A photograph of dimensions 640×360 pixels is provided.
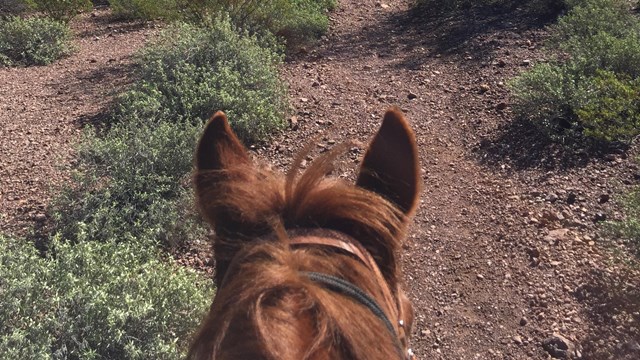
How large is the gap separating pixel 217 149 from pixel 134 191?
2946mm

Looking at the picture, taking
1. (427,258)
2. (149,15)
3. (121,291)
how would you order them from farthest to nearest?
(149,15) < (427,258) < (121,291)

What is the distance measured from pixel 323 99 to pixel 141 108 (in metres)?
1.84

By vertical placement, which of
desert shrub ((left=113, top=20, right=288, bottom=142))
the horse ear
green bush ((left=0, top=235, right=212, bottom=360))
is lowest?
desert shrub ((left=113, top=20, right=288, bottom=142))

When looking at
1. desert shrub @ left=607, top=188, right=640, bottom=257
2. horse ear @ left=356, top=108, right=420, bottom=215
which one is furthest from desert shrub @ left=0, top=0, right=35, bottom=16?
horse ear @ left=356, top=108, right=420, bottom=215

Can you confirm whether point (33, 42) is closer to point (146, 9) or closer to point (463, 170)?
point (146, 9)

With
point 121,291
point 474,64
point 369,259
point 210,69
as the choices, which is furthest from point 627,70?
point 369,259

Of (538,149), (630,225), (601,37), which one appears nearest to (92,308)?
(630,225)

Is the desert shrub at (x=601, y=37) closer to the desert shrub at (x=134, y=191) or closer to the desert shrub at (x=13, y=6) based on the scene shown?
the desert shrub at (x=134, y=191)

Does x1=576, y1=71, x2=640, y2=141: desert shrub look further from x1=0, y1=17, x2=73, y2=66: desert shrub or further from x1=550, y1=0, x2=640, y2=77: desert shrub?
x1=0, y1=17, x2=73, y2=66: desert shrub

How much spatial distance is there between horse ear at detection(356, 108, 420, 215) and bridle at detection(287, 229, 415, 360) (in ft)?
0.81

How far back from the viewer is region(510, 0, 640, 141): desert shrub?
5.38 meters

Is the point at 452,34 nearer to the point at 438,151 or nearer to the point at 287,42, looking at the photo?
the point at 287,42

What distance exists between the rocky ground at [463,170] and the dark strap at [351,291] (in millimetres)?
898

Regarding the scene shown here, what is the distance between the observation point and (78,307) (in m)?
3.21
